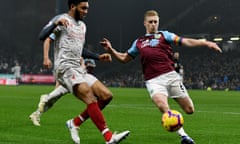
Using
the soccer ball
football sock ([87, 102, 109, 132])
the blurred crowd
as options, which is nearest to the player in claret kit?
the soccer ball

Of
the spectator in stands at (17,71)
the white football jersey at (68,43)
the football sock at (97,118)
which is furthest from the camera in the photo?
the spectator in stands at (17,71)

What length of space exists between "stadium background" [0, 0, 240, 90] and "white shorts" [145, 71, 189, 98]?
4047 centimetres

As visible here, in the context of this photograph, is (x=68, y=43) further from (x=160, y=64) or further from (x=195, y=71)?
(x=195, y=71)

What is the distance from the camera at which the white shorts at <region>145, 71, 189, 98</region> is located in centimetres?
814

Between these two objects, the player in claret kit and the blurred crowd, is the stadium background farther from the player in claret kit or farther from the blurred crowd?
the player in claret kit

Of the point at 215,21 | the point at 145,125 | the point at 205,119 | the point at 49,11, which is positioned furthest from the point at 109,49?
the point at 49,11

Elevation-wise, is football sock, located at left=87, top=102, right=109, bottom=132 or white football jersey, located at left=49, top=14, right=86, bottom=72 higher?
white football jersey, located at left=49, top=14, right=86, bottom=72

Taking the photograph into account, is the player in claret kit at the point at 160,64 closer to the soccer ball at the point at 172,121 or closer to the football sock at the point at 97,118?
the soccer ball at the point at 172,121

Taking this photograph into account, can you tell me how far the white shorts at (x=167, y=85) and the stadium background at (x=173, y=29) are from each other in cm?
4047

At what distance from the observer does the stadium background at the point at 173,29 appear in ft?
169

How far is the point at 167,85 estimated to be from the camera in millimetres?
8211

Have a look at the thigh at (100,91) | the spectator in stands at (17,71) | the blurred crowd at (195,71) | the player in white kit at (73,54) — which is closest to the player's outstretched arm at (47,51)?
the player in white kit at (73,54)

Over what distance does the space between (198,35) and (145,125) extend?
43.8 meters

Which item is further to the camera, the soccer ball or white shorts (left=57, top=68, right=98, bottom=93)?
white shorts (left=57, top=68, right=98, bottom=93)
